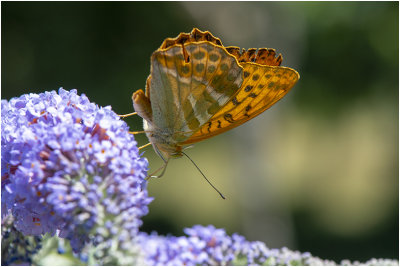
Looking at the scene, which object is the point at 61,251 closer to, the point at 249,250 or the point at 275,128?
the point at 249,250

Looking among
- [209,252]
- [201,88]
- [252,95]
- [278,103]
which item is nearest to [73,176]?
[209,252]

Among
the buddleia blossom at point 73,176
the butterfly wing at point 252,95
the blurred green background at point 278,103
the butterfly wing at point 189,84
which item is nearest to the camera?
the buddleia blossom at point 73,176

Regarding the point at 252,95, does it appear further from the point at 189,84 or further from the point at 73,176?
the point at 73,176

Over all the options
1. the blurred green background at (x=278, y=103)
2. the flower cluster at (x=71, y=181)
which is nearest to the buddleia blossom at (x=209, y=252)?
the flower cluster at (x=71, y=181)

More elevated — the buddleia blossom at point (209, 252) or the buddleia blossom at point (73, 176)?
the buddleia blossom at point (73, 176)

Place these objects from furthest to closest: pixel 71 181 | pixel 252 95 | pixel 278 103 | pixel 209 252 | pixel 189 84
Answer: pixel 278 103 < pixel 252 95 < pixel 189 84 < pixel 209 252 < pixel 71 181

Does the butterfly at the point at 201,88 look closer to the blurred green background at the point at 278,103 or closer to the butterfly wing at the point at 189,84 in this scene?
the butterfly wing at the point at 189,84

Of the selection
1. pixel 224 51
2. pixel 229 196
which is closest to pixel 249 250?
pixel 224 51
